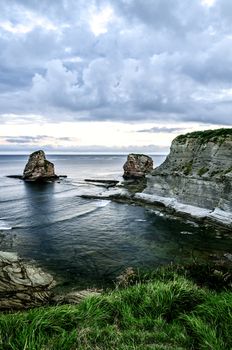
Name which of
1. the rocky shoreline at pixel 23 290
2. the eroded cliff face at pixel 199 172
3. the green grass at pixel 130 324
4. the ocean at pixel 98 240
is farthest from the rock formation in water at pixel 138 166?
the green grass at pixel 130 324

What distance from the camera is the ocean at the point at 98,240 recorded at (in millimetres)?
24875

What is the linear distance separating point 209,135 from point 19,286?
3962cm

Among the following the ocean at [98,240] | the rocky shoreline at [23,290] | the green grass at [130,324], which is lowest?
the ocean at [98,240]

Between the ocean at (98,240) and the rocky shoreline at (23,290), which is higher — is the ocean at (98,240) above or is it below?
below

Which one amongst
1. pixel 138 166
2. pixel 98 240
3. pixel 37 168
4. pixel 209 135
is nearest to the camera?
pixel 98 240

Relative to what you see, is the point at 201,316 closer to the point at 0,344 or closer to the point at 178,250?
the point at 0,344

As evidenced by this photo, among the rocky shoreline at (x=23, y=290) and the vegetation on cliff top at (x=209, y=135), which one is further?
the vegetation on cliff top at (x=209, y=135)

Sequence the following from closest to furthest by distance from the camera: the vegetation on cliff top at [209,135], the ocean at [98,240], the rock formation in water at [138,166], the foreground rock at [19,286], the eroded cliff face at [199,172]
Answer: the foreground rock at [19,286], the ocean at [98,240], the eroded cliff face at [199,172], the vegetation on cliff top at [209,135], the rock formation in water at [138,166]

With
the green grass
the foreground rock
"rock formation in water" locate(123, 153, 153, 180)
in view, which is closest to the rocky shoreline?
the foreground rock

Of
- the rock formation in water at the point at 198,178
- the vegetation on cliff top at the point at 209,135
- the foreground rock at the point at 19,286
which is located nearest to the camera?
the foreground rock at the point at 19,286

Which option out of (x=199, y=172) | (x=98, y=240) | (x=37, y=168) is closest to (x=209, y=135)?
(x=199, y=172)

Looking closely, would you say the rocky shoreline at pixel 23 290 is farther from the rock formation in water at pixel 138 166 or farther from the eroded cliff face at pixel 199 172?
the rock formation in water at pixel 138 166

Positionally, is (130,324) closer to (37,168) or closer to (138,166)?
(37,168)

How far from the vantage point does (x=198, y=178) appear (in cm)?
4409
